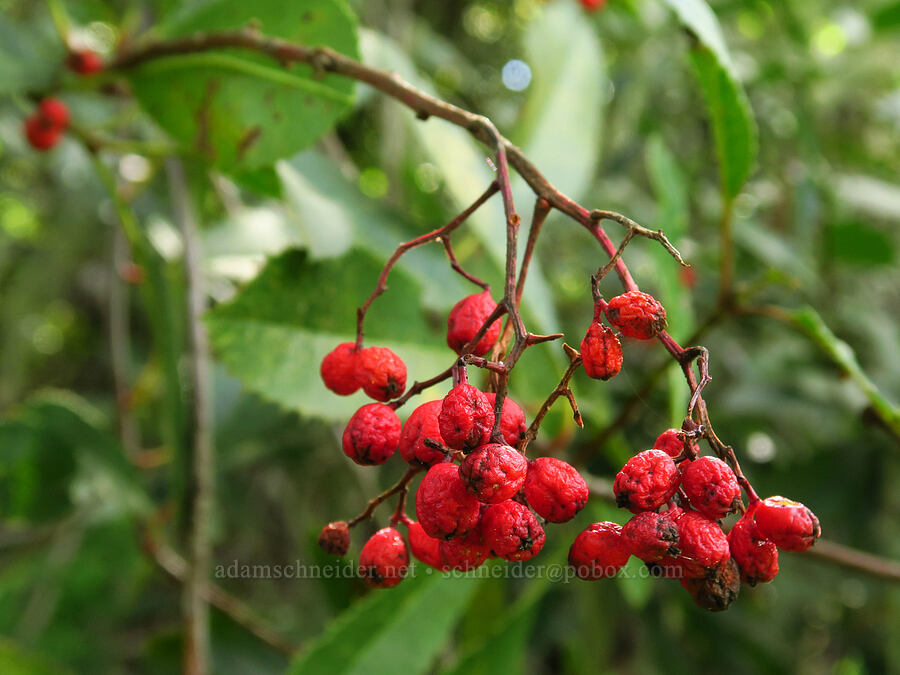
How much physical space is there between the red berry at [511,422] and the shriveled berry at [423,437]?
0.06 meters

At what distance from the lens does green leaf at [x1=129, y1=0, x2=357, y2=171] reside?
1.22 metres

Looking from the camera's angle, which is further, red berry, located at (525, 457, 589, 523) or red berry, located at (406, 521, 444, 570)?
red berry, located at (406, 521, 444, 570)

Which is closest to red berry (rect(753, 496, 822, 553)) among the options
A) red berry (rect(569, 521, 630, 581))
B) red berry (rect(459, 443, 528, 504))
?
red berry (rect(569, 521, 630, 581))

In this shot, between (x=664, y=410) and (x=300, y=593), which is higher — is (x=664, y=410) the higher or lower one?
the higher one

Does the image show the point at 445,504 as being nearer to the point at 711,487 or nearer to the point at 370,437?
the point at 370,437

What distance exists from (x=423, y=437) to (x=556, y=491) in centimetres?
14

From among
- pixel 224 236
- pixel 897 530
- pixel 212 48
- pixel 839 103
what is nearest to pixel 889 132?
pixel 839 103

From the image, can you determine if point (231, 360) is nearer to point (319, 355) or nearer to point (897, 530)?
point (319, 355)

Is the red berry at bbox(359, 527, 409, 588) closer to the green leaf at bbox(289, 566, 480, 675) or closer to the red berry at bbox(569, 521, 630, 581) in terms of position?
the red berry at bbox(569, 521, 630, 581)

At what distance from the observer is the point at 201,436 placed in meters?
1.62

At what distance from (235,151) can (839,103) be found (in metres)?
3.05

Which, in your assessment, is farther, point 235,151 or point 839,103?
point 839,103

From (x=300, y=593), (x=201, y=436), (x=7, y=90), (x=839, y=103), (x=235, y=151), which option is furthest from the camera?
(x=839, y=103)

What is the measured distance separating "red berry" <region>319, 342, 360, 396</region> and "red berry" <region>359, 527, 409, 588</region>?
181 mm
